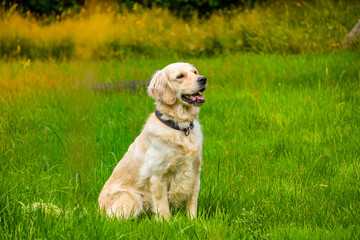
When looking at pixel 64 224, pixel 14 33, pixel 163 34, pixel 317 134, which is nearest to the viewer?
pixel 64 224

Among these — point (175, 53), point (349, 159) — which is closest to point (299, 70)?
point (349, 159)

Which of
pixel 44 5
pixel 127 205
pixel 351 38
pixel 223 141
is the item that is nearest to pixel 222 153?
pixel 223 141

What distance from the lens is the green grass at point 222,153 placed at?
2.54 m

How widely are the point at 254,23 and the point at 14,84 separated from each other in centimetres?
662

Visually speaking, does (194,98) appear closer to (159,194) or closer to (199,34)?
(159,194)

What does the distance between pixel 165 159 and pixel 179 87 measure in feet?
1.97

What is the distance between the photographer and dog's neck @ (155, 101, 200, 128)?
3330 mm

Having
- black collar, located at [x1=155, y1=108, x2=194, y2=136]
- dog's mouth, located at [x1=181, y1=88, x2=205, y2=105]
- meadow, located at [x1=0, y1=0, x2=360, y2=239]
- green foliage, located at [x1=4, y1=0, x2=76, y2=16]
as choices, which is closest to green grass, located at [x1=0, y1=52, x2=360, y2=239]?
meadow, located at [x1=0, y1=0, x2=360, y2=239]

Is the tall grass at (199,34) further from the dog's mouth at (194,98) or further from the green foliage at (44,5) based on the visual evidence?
the dog's mouth at (194,98)

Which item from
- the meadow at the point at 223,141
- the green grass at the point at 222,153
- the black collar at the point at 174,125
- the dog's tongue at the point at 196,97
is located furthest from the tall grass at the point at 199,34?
the black collar at the point at 174,125

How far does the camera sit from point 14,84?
6465 millimetres

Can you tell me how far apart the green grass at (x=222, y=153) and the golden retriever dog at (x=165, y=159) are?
0.15 meters

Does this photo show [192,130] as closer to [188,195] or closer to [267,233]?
[188,195]

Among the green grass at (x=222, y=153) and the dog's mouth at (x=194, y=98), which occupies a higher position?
the dog's mouth at (x=194, y=98)
